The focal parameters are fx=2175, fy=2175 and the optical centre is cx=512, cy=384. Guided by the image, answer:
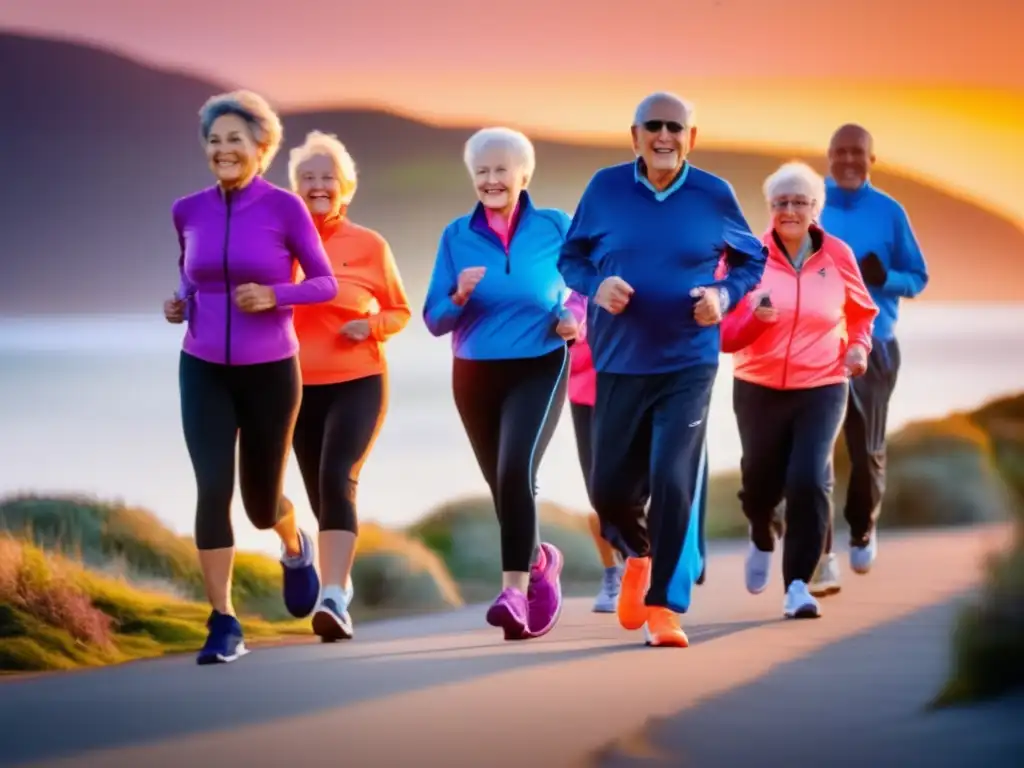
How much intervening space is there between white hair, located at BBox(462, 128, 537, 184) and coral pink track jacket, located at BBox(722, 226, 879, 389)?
1041 mm

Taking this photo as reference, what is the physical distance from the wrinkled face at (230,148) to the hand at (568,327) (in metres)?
1.20

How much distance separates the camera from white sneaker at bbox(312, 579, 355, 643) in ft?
25.5

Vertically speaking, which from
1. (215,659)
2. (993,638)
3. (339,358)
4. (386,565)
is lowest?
(386,565)

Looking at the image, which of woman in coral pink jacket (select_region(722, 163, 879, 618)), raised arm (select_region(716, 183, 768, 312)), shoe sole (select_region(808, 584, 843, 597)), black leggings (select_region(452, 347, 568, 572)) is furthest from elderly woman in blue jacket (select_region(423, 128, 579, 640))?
shoe sole (select_region(808, 584, 843, 597))

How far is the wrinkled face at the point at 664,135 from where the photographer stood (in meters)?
7.23

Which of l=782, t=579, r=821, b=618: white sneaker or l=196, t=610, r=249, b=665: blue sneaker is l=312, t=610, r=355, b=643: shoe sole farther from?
l=782, t=579, r=821, b=618: white sneaker

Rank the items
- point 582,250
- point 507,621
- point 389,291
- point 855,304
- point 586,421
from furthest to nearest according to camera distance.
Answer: point 586,421 < point 855,304 < point 389,291 < point 507,621 < point 582,250

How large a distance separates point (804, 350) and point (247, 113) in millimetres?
2344

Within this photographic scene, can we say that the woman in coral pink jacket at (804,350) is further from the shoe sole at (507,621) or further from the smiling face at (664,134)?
the shoe sole at (507,621)

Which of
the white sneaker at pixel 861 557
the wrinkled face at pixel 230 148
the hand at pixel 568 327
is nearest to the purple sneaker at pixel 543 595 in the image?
the hand at pixel 568 327

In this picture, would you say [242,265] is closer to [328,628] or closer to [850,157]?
[328,628]

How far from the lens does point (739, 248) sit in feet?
24.1

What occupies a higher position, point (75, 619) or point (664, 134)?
point (664, 134)

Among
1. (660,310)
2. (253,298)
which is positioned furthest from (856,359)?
(253,298)
